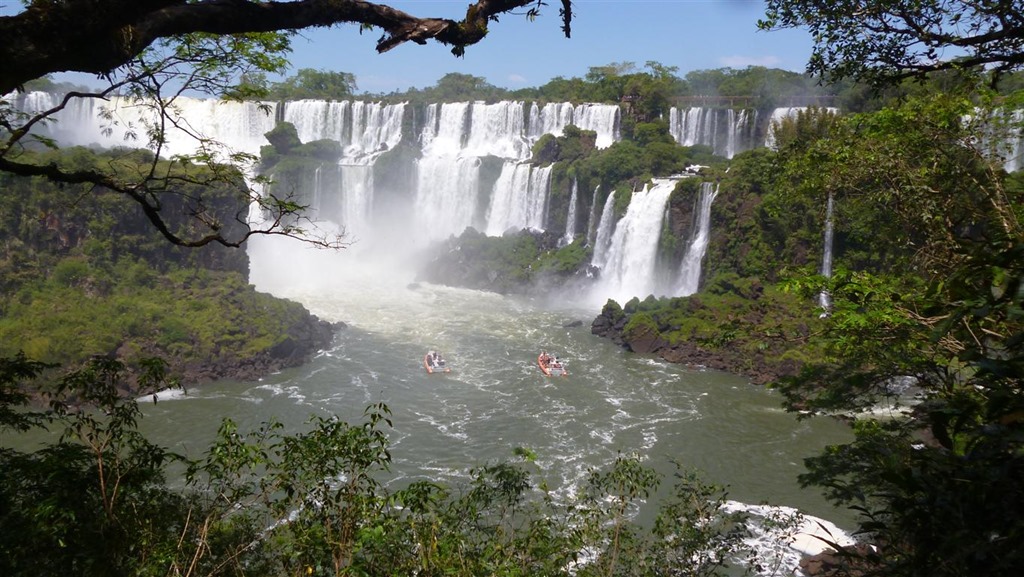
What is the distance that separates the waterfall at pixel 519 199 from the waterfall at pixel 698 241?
8492 millimetres

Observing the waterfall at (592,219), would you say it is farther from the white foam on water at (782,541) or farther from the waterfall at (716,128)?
the white foam on water at (782,541)

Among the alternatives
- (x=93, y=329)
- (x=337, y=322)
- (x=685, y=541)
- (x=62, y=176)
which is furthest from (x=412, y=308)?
(x=62, y=176)

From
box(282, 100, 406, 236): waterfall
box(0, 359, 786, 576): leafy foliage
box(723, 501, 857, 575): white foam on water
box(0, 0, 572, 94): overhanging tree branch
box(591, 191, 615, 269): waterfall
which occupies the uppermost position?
box(282, 100, 406, 236): waterfall

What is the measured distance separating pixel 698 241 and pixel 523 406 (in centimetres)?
1210

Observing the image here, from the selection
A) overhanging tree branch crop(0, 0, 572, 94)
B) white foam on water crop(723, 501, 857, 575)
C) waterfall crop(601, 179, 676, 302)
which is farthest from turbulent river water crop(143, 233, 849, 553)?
overhanging tree branch crop(0, 0, 572, 94)

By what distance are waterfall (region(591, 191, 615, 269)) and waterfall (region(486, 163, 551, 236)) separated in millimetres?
4176

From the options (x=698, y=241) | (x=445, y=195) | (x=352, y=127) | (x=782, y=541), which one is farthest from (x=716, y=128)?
(x=782, y=541)

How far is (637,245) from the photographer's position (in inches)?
1052

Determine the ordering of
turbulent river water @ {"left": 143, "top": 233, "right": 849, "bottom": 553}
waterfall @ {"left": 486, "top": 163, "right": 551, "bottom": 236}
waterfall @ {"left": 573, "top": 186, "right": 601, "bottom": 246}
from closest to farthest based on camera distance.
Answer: turbulent river water @ {"left": 143, "top": 233, "right": 849, "bottom": 553} → waterfall @ {"left": 573, "top": 186, "right": 601, "bottom": 246} → waterfall @ {"left": 486, "top": 163, "right": 551, "bottom": 236}

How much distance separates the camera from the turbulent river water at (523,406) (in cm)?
1284

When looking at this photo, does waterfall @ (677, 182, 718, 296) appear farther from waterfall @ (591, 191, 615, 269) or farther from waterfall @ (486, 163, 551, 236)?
waterfall @ (486, 163, 551, 236)

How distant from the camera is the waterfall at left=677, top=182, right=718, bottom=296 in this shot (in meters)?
24.6

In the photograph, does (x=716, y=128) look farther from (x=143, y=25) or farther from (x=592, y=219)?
(x=143, y=25)

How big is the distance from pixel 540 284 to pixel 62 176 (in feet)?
84.0
